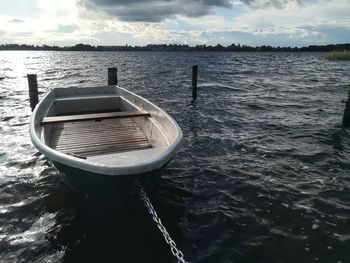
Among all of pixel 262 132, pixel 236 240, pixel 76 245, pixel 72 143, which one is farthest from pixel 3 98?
pixel 236 240

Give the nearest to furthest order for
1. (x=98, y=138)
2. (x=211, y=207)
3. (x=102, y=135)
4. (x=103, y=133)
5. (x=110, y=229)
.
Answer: (x=110, y=229), (x=211, y=207), (x=98, y=138), (x=102, y=135), (x=103, y=133)

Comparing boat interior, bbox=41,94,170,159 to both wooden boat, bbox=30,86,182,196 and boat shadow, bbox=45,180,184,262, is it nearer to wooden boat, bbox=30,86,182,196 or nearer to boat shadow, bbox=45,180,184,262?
wooden boat, bbox=30,86,182,196

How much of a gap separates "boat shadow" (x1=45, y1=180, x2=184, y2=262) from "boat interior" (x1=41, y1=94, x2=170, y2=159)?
4.38 ft

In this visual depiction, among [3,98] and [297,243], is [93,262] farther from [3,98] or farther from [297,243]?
[3,98]

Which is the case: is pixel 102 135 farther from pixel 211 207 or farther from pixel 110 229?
pixel 211 207

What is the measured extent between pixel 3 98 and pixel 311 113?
2125 centimetres

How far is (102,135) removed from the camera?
377 inches

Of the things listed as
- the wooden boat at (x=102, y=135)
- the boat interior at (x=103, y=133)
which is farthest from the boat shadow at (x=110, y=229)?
the boat interior at (x=103, y=133)

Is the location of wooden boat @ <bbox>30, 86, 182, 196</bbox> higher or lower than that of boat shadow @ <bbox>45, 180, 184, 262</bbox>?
higher

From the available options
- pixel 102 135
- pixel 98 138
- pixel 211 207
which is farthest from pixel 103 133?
pixel 211 207

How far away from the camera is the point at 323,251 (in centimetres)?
614

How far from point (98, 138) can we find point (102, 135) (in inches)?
10.7

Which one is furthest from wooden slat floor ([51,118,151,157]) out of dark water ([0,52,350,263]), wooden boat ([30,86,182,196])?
dark water ([0,52,350,263])

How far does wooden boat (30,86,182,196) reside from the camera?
5.74 metres
